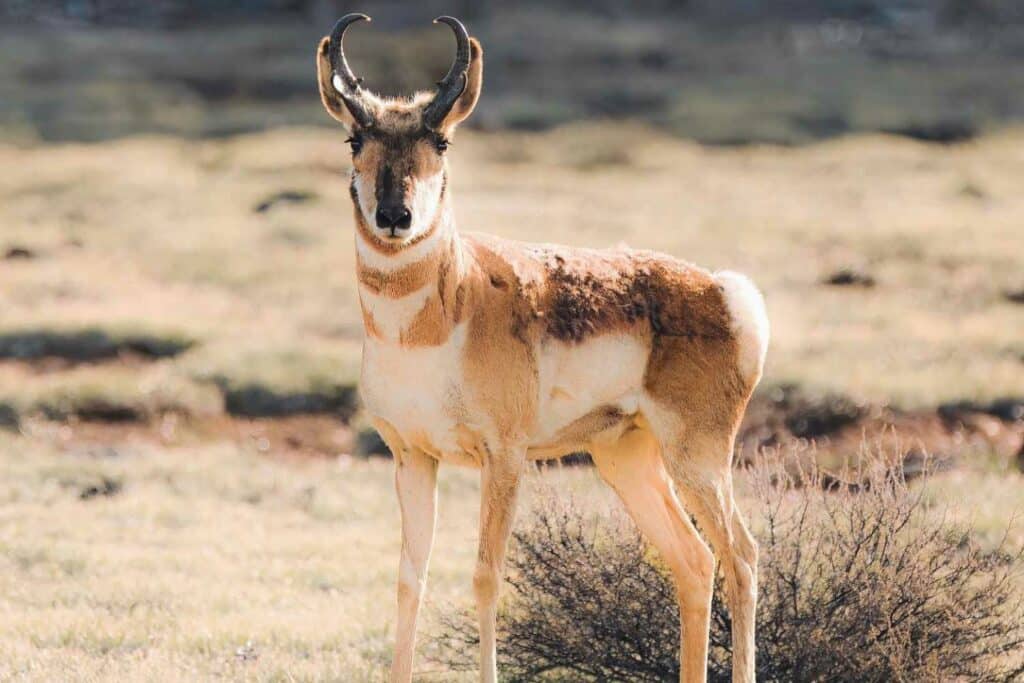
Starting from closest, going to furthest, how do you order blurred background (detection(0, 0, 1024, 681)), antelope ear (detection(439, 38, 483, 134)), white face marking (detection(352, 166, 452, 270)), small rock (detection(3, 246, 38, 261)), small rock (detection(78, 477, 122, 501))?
white face marking (detection(352, 166, 452, 270))
antelope ear (detection(439, 38, 483, 134))
blurred background (detection(0, 0, 1024, 681))
small rock (detection(78, 477, 122, 501))
small rock (detection(3, 246, 38, 261))

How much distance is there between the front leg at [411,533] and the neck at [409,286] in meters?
0.67

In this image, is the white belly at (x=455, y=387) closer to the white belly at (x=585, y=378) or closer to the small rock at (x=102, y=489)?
the white belly at (x=585, y=378)

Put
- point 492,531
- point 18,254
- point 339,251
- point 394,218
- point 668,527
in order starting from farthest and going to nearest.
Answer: point 339,251
point 18,254
point 668,527
point 492,531
point 394,218

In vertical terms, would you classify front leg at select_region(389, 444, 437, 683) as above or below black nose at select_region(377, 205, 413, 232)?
below

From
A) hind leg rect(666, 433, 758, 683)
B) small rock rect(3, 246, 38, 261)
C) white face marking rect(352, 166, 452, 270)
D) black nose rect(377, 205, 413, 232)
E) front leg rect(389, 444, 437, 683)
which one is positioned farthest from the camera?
small rock rect(3, 246, 38, 261)

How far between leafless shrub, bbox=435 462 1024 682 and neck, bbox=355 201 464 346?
2.30m

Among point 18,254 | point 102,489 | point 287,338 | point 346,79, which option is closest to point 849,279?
point 287,338

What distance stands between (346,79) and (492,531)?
236 centimetres

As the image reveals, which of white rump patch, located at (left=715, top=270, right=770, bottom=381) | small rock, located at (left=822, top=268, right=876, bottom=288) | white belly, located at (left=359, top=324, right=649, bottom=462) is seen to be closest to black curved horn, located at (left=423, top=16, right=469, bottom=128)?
white belly, located at (left=359, top=324, right=649, bottom=462)

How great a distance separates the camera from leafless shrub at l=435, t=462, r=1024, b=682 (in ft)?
29.6

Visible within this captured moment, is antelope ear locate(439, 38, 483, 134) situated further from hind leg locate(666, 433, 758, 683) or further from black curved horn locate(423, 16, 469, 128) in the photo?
hind leg locate(666, 433, 758, 683)

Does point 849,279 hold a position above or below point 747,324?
above

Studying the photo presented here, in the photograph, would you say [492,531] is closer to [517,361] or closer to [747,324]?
[517,361]

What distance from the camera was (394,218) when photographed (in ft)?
23.6
